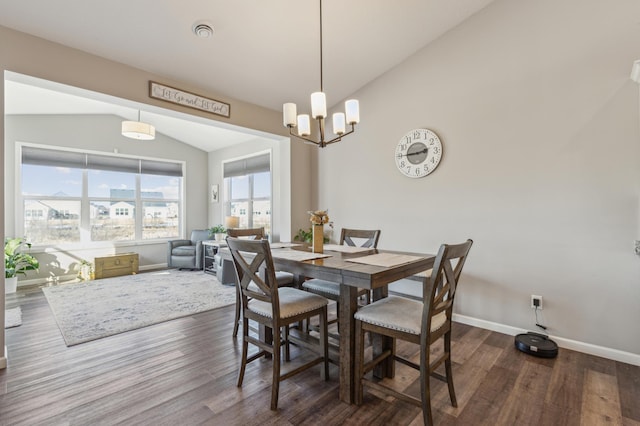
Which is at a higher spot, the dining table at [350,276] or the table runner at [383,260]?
the table runner at [383,260]

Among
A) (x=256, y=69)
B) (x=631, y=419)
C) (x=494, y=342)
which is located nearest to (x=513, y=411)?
(x=631, y=419)

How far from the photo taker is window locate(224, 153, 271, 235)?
5727 mm

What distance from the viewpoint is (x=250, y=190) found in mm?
6098

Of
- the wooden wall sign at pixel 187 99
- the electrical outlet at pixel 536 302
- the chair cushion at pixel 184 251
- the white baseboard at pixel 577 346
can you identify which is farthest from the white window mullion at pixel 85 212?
the electrical outlet at pixel 536 302

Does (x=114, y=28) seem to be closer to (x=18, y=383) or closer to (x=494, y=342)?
(x=18, y=383)

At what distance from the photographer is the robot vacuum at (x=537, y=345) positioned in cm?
Answer: 240

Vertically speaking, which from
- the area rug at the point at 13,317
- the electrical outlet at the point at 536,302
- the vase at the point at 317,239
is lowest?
the area rug at the point at 13,317

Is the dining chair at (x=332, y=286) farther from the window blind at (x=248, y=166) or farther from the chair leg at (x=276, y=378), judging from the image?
the window blind at (x=248, y=166)

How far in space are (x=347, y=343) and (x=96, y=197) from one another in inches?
236

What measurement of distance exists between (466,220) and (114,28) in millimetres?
3724

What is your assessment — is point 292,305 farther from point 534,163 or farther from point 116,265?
point 116,265

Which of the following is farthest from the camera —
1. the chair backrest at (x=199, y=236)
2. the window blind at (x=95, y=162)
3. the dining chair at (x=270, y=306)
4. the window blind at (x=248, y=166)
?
the chair backrest at (x=199, y=236)

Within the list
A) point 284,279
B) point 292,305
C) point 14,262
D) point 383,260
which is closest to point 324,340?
point 292,305

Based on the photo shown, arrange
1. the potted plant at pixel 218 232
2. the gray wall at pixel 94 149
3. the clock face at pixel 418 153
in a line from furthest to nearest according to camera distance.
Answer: the potted plant at pixel 218 232 → the gray wall at pixel 94 149 → the clock face at pixel 418 153
